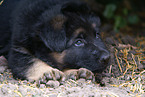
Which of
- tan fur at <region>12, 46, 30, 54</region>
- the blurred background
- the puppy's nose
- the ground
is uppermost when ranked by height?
the blurred background

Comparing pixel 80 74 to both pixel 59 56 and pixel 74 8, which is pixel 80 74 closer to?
pixel 59 56

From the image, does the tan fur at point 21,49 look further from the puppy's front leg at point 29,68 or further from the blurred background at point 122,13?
the blurred background at point 122,13

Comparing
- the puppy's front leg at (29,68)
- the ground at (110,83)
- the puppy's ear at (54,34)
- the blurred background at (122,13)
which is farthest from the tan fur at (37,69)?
the blurred background at (122,13)

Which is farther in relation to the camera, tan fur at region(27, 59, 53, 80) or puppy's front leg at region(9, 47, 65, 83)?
tan fur at region(27, 59, 53, 80)

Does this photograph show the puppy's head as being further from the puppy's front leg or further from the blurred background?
the blurred background

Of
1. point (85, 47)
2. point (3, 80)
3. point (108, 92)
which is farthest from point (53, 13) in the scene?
point (108, 92)

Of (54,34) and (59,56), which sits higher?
(54,34)

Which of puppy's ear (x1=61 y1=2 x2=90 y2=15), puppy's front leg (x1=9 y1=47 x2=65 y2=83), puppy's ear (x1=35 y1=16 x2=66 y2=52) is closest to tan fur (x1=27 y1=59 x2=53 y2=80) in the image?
puppy's front leg (x1=9 y1=47 x2=65 y2=83)

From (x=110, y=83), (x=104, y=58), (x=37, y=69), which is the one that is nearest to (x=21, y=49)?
(x=37, y=69)

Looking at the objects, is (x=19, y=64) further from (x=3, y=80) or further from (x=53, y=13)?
(x=53, y=13)
